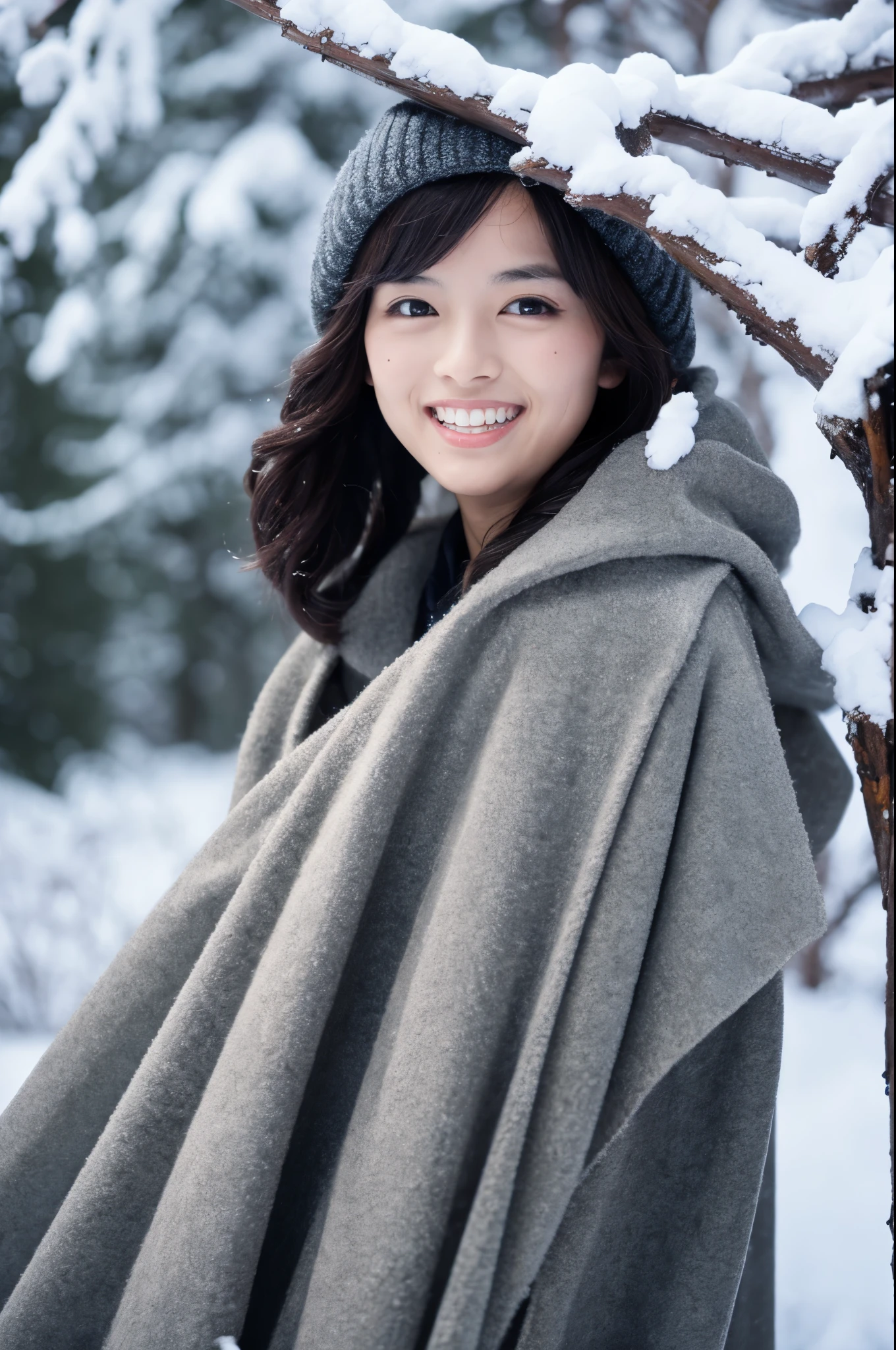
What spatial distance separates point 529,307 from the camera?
1.22 metres

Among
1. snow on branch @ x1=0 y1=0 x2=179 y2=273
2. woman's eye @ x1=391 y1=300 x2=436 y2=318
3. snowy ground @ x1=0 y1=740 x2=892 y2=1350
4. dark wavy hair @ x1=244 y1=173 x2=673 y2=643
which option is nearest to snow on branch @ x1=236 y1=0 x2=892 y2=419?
dark wavy hair @ x1=244 y1=173 x2=673 y2=643

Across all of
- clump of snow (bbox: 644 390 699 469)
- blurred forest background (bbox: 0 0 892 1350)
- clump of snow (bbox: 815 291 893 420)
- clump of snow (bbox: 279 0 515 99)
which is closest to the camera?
clump of snow (bbox: 815 291 893 420)

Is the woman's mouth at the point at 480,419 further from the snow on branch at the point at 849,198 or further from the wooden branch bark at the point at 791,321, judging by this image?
the snow on branch at the point at 849,198

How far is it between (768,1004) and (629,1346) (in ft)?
1.45

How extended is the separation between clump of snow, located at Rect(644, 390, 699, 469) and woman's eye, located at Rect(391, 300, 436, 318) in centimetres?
35

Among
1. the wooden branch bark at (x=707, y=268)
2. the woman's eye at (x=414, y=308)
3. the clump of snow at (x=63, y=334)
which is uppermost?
the clump of snow at (x=63, y=334)

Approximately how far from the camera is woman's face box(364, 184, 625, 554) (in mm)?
1180

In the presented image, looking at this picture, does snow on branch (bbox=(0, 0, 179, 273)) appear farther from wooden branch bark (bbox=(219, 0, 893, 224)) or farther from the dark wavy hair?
wooden branch bark (bbox=(219, 0, 893, 224))

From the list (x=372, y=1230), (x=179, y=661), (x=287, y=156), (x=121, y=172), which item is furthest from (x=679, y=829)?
(x=179, y=661)

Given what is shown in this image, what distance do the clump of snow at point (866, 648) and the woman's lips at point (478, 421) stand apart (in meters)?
0.50

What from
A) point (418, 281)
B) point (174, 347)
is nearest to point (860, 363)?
point (418, 281)

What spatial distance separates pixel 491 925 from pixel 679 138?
3.04ft

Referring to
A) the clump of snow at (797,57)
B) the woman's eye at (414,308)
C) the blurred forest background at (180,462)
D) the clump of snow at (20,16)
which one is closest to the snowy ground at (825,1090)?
the blurred forest background at (180,462)

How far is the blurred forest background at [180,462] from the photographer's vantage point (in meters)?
1.87
